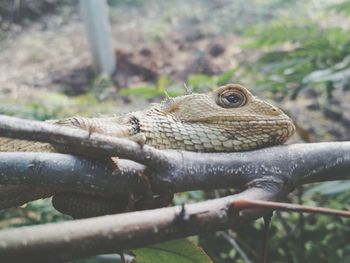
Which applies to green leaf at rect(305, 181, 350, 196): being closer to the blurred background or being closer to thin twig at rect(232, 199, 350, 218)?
the blurred background

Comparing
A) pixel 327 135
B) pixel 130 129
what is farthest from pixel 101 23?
pixel 130 129

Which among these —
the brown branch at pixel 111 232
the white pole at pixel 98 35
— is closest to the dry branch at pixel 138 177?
the brown branch at pixel 111 232

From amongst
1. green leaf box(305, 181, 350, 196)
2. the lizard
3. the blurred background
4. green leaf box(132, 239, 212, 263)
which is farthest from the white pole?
green leaf box(132, 239, 212, 263)

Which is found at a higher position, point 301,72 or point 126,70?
point 126,70

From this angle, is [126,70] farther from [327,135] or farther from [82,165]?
[82,165]

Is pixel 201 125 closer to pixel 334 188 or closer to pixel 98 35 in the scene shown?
pixel 334 188

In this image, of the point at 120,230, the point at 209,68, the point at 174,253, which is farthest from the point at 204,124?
the point at 209,68
